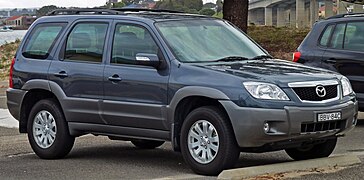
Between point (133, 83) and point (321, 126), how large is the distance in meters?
2.05

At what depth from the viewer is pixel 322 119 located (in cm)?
824

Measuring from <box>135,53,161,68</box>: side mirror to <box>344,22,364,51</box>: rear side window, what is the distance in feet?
15.1

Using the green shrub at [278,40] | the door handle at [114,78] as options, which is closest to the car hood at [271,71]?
the door handle at [114,78]

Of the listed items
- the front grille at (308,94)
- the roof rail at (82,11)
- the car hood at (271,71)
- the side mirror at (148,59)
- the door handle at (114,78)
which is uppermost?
the roof rail at (82,11)

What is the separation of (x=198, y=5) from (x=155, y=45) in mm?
34597

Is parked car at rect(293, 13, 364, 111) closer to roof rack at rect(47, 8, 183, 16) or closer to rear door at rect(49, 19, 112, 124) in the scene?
roof rack at rect(47, 8, 183, 16)

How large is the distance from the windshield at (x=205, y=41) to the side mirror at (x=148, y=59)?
0.22 metres

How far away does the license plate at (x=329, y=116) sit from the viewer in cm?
822

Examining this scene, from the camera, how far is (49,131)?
10.0m

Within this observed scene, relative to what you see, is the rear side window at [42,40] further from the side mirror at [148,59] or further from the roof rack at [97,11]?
the side mirror at [148,59]

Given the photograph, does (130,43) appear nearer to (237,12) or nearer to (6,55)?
(237,12)

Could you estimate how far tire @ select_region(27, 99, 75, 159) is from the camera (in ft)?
32.3

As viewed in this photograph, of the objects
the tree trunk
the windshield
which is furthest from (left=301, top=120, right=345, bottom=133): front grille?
the tree trunk

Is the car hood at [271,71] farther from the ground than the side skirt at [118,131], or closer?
farther from the ground
